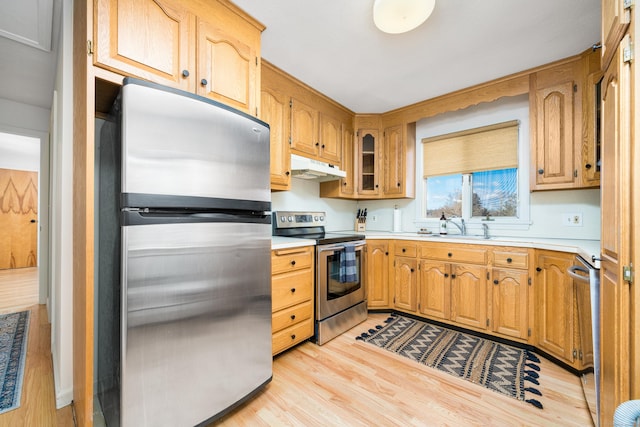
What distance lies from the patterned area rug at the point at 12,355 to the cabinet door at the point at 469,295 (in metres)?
3.25

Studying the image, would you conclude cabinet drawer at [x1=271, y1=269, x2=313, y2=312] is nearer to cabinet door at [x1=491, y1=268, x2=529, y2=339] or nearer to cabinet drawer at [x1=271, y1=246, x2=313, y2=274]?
cabinet drawer at [x1=271, y1=246, x2=313, y2=274]

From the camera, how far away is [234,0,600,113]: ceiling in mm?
1664

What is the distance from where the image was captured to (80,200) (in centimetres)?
123

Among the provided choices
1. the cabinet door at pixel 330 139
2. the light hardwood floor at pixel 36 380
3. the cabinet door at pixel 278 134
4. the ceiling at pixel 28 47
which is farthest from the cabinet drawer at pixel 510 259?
the ceiling at pixel 28 47

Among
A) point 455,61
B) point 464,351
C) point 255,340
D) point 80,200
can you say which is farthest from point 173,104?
point 464,351

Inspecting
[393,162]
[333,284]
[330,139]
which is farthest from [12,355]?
[393,162]

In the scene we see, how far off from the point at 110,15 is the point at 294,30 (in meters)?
1.11

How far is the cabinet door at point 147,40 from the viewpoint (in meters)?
1.16

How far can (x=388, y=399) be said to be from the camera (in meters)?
1.61

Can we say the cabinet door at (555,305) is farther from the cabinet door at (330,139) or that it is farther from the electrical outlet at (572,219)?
the cabinet door at (330,139)

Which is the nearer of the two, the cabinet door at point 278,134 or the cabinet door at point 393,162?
the cabinet door at point 278,134

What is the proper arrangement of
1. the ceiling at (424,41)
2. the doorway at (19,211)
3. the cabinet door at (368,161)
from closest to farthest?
the ceiling at (424,41) → the cabinet door at (368,161) → the doorway at (19,211)

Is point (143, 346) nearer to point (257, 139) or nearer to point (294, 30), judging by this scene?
point (257, 139)

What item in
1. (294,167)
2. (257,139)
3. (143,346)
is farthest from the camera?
(294,167)
